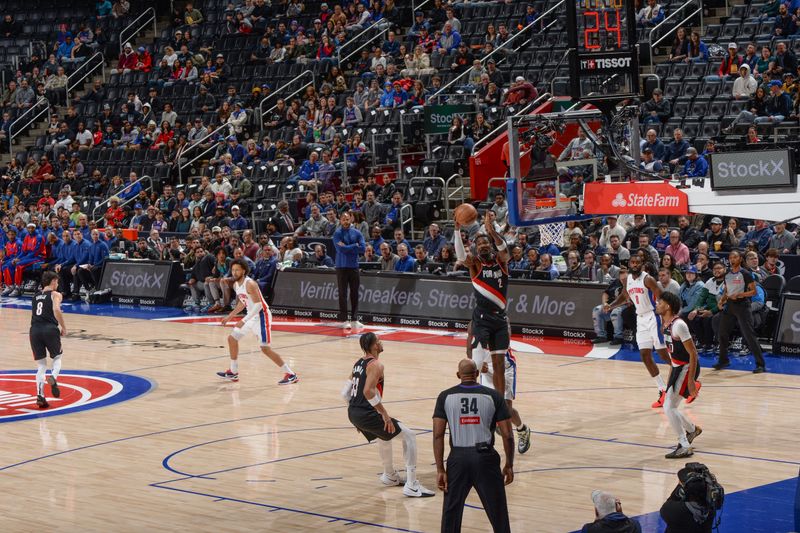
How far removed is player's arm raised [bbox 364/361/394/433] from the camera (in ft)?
39.2

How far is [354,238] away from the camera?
23141mm

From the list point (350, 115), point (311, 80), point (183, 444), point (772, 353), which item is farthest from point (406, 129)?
point (183, 444)

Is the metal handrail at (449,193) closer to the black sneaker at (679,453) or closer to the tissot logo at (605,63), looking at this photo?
the tissot logo at (605,63)

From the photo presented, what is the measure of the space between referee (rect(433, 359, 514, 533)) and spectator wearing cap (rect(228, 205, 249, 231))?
62.6ft

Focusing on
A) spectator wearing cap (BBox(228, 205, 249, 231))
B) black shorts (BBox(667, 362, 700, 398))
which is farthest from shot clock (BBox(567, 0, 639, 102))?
spectator wearing cap (BBox(228, 205, 249, 231))

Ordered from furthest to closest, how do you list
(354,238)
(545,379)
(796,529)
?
(354,238) → (545,379) → (796,529)

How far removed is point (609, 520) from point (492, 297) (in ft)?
18.1

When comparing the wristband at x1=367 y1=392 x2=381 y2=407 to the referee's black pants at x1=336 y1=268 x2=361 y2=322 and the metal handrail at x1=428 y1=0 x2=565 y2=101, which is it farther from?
the metal handrail at x1=428 y1=0 x2=565 y2=101

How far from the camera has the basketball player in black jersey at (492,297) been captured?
1345cm

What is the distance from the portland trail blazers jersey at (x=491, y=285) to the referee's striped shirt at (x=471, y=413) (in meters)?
3.85

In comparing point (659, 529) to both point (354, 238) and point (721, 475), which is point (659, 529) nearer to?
point (721, 475)

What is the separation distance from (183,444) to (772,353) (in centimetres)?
994

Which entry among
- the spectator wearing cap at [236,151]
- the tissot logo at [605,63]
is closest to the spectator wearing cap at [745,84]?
the tissot logo at [605,63]

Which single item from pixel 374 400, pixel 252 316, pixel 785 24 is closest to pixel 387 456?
Answer: pixel 374 400
